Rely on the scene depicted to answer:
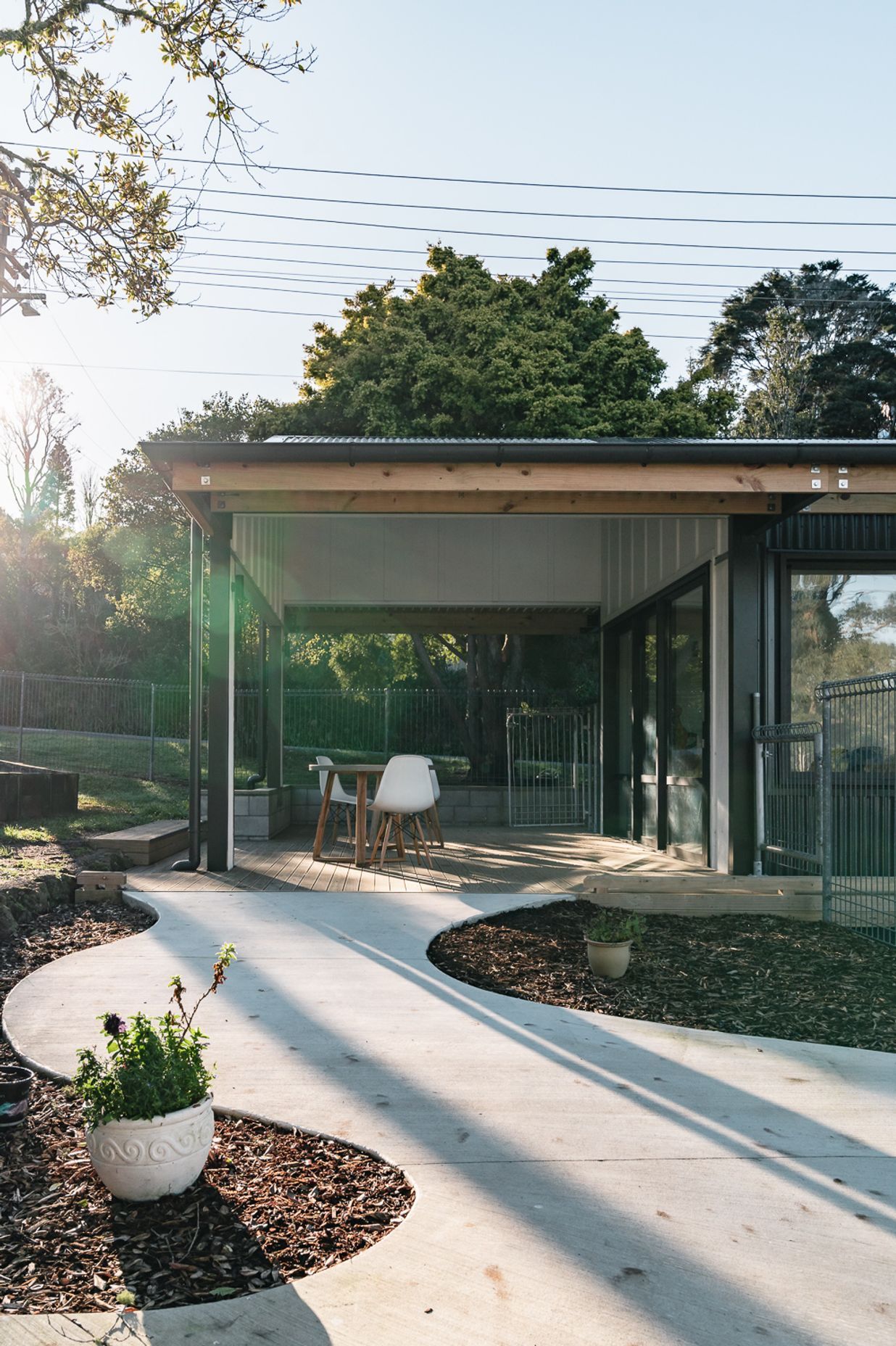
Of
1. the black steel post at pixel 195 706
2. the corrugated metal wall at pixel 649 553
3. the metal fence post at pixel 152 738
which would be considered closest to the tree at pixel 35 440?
the metal fence post at pixel 152 738

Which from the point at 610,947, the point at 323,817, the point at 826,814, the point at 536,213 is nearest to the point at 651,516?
the point at 826,814

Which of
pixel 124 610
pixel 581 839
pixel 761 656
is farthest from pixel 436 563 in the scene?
pixel 124 610

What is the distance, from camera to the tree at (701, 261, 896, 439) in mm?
26812

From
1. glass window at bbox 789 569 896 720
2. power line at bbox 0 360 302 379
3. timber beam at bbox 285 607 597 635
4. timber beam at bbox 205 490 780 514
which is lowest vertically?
glass window at bbox 789 569 896 720

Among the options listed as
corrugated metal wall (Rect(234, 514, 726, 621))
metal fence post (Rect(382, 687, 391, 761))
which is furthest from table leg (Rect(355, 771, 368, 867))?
metal fence post (Rect(382, 687, 391, 761))

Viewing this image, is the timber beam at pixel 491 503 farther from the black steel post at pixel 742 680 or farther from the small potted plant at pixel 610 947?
the small potted plant at pixel 610 947

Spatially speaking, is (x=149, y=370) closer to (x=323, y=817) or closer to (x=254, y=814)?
(x=254, y=814)

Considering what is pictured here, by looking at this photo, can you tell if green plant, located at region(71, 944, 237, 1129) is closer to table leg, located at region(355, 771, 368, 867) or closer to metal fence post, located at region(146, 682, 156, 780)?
table leg, located at region(355, 771, 368, 867)

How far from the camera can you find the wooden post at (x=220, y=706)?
752cm

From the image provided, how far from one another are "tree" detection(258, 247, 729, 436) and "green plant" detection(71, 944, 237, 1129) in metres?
15.3

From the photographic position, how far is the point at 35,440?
88.3 ft

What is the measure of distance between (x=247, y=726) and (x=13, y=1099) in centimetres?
1474

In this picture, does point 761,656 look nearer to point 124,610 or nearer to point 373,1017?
point 373,1017

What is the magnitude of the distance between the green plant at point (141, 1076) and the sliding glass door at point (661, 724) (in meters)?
6.07
